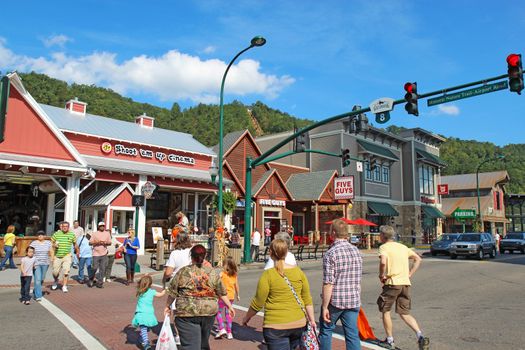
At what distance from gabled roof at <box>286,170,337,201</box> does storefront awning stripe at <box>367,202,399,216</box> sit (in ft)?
21.0

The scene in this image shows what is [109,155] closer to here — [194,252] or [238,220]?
[238,220]

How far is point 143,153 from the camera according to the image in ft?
81.9

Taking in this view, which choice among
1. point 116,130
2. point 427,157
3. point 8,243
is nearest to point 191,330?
point 8,243

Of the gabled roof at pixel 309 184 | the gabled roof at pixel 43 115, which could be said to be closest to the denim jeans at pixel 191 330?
the gabled roof at pixel 43 115

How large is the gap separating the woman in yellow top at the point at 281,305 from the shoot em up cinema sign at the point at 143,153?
2080 centimetres

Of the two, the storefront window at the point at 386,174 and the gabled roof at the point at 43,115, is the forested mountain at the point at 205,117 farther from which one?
the gabled roof at the point at 43,115

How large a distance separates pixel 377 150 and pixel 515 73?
29306mm

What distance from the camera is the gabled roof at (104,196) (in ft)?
69.9

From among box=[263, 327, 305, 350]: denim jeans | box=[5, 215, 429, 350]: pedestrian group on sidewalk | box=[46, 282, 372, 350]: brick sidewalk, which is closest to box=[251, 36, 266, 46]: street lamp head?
box=[46, 282, 372, 350]: brick sidewalk

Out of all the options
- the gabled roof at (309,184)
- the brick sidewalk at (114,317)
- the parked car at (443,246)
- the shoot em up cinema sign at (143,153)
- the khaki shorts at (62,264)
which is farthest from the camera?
the gabled roof at (309,184)

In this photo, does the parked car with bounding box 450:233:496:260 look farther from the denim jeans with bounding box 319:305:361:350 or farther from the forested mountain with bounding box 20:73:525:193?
the denim jeans with bounding box 319:305:361:350

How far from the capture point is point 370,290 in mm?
12508

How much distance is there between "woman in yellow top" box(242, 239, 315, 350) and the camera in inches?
168

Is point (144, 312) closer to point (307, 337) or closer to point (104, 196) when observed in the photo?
point (307, 337)
